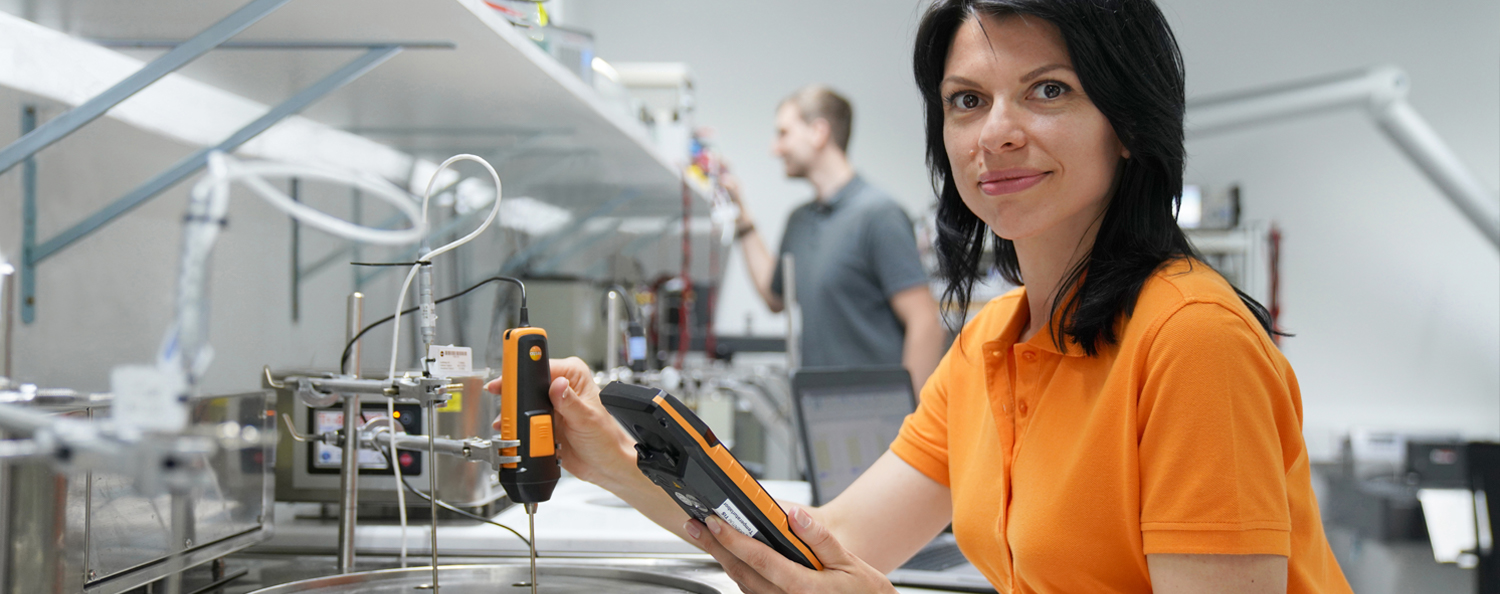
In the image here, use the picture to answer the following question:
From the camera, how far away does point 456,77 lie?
1.16m

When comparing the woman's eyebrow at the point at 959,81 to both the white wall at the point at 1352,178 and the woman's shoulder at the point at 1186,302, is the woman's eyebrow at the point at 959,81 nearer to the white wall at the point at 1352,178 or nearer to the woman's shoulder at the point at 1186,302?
the woman's shoulder at the point at 1186,302

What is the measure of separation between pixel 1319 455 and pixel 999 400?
454 cm

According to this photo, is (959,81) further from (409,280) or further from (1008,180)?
(409,280)

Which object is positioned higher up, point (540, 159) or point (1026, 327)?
point (540, 159)

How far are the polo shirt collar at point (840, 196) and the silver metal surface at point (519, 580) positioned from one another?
1.79 m

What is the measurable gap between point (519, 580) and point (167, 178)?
0.55m

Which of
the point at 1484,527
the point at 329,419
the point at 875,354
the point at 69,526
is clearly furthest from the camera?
the point at 875,354

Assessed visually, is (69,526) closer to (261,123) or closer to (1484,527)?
(261,123)

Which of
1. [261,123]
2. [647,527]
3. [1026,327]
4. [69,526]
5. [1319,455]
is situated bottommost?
[1319,455]

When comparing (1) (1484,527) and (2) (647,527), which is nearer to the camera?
(2) (647,527)

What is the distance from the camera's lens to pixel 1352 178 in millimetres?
4871

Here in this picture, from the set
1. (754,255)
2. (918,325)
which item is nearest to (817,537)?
(918,325)

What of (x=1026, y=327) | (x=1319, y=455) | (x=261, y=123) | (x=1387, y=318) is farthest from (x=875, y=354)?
(x=1387, y=318)

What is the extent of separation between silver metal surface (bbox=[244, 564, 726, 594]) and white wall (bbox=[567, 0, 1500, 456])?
174 inches
